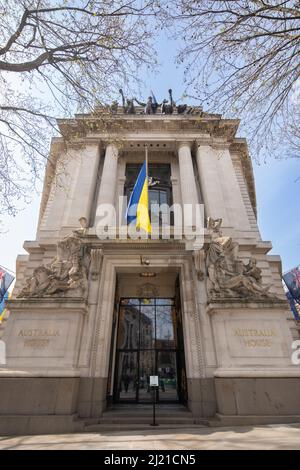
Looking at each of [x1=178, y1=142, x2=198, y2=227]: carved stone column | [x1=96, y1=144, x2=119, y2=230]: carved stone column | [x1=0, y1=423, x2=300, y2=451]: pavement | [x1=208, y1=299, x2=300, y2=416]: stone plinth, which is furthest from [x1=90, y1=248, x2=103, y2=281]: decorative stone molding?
[x1=0, y1=423, x2=300, y2=451]: pavement

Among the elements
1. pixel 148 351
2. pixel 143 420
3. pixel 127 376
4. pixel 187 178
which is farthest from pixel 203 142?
pixel 143 420

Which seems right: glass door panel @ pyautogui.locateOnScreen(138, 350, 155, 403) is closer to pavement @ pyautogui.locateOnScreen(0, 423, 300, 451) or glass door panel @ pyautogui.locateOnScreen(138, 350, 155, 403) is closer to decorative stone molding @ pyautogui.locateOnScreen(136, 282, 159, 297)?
decorative stone molding @ pyautogui.locateOnScreen(136, 282, 159, 297)

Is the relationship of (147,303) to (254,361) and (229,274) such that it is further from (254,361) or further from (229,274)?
(254,361)

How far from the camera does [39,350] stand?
9.32m

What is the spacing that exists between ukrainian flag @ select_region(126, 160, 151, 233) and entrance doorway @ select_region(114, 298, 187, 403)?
14.3ft

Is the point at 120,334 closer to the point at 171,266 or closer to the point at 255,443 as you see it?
the point at 171,266

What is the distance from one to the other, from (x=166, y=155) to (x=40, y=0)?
11247 mm

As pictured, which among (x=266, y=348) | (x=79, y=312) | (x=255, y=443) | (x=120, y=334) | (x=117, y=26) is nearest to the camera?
(x=255, y=443)

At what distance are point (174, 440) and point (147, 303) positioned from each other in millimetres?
7741

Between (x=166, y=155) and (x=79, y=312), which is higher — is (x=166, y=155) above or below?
above

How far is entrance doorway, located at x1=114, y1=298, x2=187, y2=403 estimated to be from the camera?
1205 centimetres

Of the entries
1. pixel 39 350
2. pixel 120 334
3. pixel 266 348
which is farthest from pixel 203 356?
pixel 39 350

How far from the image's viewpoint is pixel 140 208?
12711mm

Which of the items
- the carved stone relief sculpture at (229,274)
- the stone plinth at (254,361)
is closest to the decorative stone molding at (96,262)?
the carved stone relief sculpture at (229,274)
